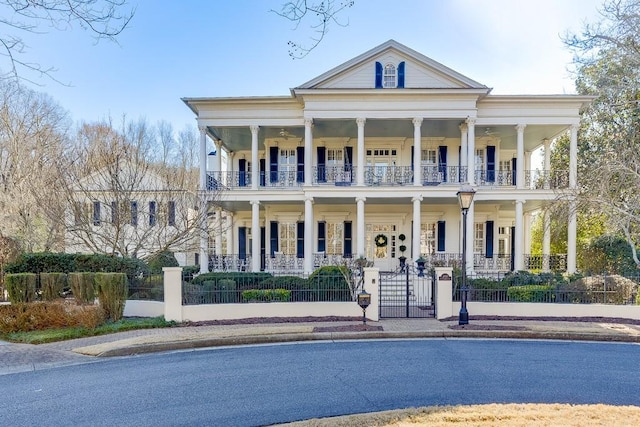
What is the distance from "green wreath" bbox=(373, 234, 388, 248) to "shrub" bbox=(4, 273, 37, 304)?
49.9 ft

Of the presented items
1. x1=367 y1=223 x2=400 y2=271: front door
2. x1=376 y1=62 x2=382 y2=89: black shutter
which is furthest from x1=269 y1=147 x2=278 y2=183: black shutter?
x1=376 y1=62 x2=382 y2=89: black shutter

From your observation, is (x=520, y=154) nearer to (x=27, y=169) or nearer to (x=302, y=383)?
(x=302, y=383)

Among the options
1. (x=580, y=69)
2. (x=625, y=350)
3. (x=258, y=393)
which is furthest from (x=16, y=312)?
(x=580, y=69)

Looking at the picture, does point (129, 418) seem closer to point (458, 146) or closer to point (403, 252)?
point (403, 252)

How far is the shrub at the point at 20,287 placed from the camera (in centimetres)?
1014

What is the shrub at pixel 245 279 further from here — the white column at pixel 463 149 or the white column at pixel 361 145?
the white column at pixel 463 149

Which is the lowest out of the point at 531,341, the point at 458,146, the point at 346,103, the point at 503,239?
the point at 531,341

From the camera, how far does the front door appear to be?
66.8 ft

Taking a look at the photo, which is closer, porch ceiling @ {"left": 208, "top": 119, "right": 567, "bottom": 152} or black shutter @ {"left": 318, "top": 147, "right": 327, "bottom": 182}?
porch ceiling @ {"left": 208, "top": 119, "right": 567, "bottom": 152}

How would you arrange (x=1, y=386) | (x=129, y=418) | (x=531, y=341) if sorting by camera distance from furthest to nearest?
(x=531, y=341), (x=1, y=386), (x=129, y=418)

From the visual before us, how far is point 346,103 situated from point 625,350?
45.4 ft

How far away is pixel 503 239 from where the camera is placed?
2142 centimetres

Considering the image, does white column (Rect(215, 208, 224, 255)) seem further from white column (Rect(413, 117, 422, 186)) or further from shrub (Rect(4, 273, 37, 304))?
white column (Rect(413, 117, 422, 186))

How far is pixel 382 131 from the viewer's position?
1969 cm
